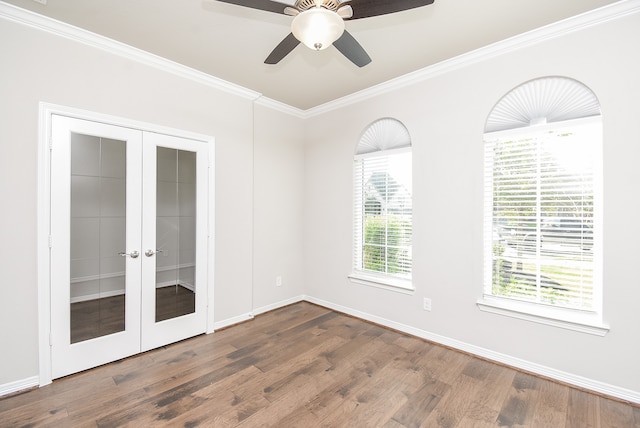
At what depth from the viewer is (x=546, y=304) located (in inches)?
97.7

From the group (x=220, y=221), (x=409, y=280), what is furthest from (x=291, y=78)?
(x=409, y=280)

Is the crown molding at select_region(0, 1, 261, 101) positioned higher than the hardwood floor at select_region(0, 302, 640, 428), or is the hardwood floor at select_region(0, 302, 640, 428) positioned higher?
the crown molding at select_region(0, 1, 261, 101)

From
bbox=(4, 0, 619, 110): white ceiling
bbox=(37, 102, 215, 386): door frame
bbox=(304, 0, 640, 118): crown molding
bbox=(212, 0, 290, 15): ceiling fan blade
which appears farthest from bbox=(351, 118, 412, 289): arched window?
bbox=(37, 102, 215, 386): door frame

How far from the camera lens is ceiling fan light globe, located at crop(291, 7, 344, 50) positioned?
1.52 meters

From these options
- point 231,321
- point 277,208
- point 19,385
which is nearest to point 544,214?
point 277,208

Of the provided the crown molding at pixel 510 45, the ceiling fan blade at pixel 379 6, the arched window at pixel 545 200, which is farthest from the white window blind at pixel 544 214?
the ceiling fan blade at pixel 379 6

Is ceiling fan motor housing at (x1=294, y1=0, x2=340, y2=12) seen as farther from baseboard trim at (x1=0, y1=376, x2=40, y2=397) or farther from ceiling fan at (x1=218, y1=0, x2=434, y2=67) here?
baseboard trim at (x1=0, y1=376, x2=40, y2=397)

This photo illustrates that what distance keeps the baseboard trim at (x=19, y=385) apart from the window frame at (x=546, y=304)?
3.86 metres

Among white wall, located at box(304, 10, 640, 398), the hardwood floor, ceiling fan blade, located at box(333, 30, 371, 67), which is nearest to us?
ceiling fan blade, located at box(333, 30, 371, 67)

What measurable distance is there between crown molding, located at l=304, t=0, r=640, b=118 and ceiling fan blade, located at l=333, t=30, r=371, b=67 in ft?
4.45

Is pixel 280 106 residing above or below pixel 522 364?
above

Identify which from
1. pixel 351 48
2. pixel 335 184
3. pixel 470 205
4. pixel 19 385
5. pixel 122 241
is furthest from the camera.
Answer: pixel 335 184

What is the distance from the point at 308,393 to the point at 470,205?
7.39 feet

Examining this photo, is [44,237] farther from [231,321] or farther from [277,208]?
[277,208]
